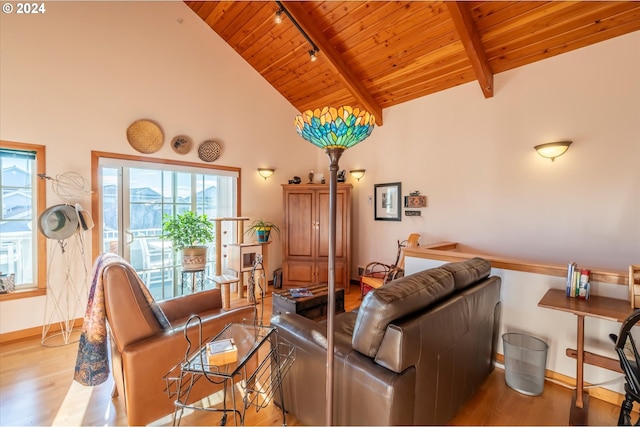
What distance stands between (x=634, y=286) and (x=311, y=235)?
3547 mm

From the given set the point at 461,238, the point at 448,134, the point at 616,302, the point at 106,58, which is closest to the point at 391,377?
the point at 616,302

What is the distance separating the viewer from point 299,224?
15.3 ft

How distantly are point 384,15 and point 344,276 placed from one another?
351 cm

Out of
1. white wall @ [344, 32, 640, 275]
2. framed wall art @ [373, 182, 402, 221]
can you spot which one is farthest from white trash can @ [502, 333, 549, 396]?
framed wall art @ [373, 182, 402, 221]

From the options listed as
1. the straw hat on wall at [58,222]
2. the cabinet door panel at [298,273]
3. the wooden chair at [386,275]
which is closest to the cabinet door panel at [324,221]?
the cabinet door panel at [298,273]

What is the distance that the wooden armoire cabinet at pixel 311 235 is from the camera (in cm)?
457

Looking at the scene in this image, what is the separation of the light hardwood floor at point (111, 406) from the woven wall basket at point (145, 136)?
7.74 feet

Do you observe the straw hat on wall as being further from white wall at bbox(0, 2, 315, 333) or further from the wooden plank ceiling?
the wooden plank ceiling

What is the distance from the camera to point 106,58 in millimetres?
3207

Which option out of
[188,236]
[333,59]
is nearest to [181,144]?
[188,236]

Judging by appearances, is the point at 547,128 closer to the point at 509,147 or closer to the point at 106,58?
the point at 509,147

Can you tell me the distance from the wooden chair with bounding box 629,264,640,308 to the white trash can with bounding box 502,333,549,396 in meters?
0.61

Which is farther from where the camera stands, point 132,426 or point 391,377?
point 132,426

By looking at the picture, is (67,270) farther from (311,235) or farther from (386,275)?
(386,275)
